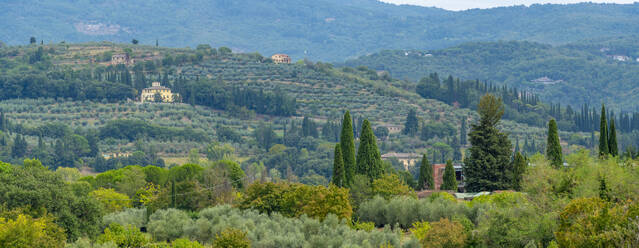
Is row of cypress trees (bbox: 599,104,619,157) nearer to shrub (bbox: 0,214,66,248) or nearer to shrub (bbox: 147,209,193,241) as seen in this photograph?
shrub (bbox: 147,209,193,241)

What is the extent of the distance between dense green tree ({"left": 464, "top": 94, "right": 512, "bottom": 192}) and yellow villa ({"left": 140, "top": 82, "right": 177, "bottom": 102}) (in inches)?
4600

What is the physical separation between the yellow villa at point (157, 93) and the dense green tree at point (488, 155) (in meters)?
117

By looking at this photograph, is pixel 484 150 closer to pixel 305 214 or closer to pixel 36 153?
pixel 305 214

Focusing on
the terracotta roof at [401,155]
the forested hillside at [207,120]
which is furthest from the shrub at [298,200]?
the terracotta roof at [401,155]

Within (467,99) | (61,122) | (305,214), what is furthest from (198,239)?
(467,99)

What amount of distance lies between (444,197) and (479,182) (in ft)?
26.6

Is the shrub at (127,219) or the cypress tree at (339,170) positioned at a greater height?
the cypress tree at (339,170)

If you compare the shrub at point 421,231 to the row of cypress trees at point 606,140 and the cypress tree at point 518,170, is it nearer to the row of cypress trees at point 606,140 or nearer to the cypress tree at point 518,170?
the cypress tree at point 518,170

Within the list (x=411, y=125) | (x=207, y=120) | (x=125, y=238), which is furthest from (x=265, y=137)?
(x=125, y=238)

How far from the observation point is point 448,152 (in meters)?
147

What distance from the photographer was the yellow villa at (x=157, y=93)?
582ft

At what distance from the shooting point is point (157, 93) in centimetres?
17788

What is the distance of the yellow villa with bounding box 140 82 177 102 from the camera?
582 ft

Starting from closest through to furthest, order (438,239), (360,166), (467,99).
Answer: (438,239)
(360,166)
(467,99)
